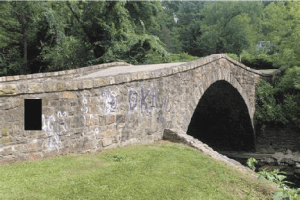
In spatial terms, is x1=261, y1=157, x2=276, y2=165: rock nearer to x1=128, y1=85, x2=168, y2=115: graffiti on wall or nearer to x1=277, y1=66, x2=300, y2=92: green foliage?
→ x1=277, y1=66, x2=300, y2=92: green foliage

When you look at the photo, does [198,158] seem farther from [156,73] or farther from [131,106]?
[156,73]

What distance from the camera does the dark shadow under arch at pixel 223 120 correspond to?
654 inches

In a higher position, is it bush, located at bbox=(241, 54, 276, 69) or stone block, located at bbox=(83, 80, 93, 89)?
bush, located at bbox=(241, 54, 276, 69)

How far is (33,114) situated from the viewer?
254 inches

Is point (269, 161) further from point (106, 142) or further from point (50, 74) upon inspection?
point (106, 142)

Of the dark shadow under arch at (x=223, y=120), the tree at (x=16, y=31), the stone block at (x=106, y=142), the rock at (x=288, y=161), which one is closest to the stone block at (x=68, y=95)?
the stone block at (x=106, y=142)

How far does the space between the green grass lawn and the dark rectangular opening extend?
2.16 ft

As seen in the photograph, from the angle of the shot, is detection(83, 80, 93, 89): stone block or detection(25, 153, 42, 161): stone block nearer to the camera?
detection(25, 153, 42, 161): stone block

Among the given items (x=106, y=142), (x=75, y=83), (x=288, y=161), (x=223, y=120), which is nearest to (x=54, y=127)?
(x=75, y=83)

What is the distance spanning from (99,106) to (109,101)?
0.39 m

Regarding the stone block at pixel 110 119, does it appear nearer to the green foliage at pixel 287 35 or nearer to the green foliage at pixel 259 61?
the green foliage at pixel 287 35

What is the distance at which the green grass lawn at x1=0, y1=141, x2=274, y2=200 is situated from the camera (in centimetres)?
536

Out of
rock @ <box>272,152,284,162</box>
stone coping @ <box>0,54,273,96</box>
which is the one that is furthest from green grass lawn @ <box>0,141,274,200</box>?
rock @ <box>272,152,284,162</box>

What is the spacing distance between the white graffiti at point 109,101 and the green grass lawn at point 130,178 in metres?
0.93
